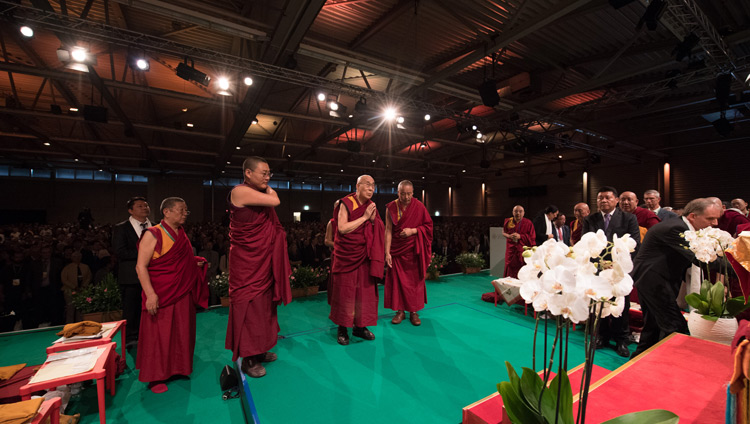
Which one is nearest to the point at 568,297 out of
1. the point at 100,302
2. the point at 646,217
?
the point at 646,217

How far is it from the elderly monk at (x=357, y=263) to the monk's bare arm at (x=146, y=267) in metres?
1.65

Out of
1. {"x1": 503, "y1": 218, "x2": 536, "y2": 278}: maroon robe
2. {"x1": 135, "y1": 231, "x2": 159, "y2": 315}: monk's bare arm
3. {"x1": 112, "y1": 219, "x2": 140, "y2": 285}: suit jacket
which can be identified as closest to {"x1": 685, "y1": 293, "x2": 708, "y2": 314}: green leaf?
{"x1": 503, "y1": 218, "x2": 536, "y2": 278}: maroon robe

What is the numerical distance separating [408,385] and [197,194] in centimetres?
2236

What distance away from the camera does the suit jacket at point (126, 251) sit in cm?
312

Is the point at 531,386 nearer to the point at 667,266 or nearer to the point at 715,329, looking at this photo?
the point at 715,329

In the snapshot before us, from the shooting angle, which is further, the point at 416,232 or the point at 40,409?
the point at 416,232

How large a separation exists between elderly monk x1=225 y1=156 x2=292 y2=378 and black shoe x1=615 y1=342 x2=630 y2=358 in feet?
11.6

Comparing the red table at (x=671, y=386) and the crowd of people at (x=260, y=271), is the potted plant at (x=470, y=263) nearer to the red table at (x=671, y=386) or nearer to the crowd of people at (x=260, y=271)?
the crowd of people at (x=260, y=271)

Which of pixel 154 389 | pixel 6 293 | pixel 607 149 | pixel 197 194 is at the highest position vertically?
pixel 607 149

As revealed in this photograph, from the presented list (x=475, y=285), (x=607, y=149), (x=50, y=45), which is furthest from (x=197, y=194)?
(x=607, y=149)

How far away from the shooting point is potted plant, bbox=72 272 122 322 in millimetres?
4039

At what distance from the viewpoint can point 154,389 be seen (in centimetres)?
255

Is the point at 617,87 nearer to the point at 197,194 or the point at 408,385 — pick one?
the point at 408,385

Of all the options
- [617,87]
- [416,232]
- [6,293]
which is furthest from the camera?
[617,87]
